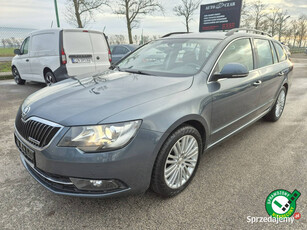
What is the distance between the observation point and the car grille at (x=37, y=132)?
1754mm

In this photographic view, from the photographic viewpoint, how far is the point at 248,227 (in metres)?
1.86

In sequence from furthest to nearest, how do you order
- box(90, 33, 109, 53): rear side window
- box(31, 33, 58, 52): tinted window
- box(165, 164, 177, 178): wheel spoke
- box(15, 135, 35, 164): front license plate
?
box(90, 33, 109, 53): rear side window
box(31, 33, 58, 52): tinted window
box(165, 164, 177, 178): wheel spoke
box(15, 135, 35, 164): front license plate

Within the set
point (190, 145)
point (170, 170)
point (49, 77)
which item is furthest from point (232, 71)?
point (49, 77)

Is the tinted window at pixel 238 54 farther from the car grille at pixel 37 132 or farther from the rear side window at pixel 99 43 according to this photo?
the rear side window at pixel 99 43

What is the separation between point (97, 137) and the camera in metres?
1.67

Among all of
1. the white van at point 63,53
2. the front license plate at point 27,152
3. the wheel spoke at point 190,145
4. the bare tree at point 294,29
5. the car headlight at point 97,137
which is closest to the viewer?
the car headlight at point 97,137

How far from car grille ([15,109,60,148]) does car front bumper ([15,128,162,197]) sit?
5cm

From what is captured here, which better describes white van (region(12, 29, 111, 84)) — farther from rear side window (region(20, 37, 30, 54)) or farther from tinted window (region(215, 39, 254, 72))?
tinted window (region(215, 39, 254, 72))

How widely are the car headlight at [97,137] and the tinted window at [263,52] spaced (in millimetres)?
2617

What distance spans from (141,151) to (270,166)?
1884mm

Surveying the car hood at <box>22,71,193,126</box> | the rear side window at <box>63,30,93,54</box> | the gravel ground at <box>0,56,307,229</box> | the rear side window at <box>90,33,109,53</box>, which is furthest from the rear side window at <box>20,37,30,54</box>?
the car hood at <box>22,71,193,126</box>

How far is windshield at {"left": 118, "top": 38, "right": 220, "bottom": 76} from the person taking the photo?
2.62m

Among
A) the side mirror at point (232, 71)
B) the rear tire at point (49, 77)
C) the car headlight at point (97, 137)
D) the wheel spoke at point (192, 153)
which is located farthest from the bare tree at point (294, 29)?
the car headlight at point (97, 137)

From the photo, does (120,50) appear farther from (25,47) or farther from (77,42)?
(25,47)
